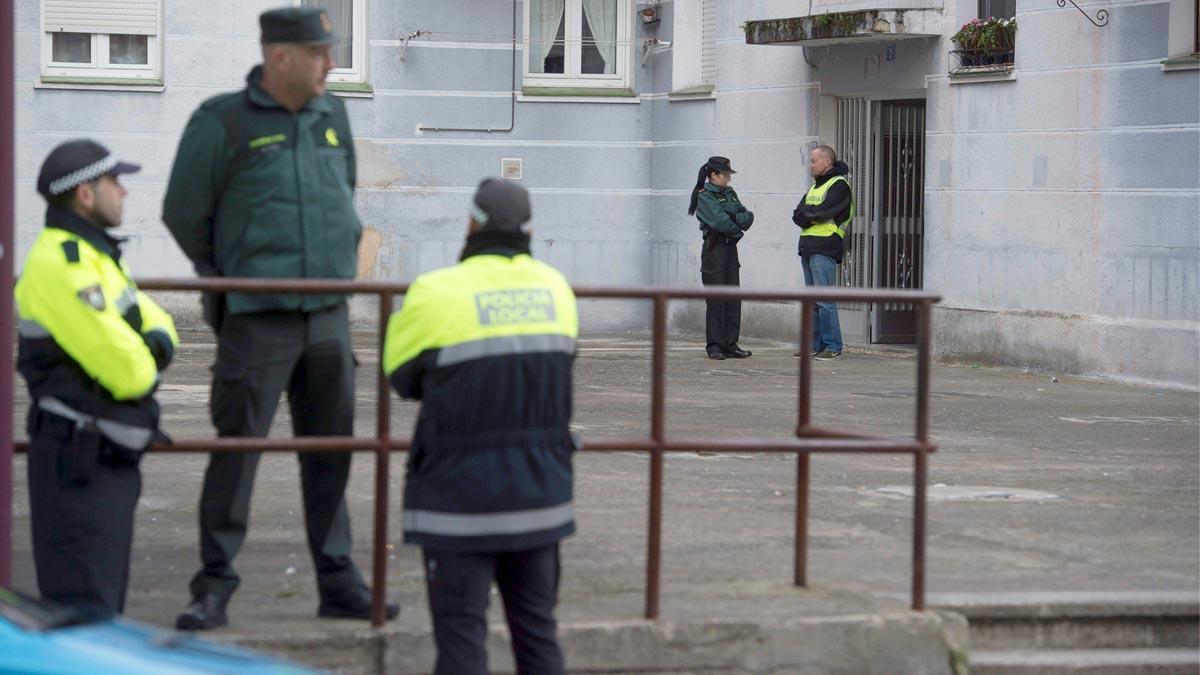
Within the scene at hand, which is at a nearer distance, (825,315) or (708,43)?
(825,315)

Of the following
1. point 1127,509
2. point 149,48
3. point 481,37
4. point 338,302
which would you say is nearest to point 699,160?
point 481,37

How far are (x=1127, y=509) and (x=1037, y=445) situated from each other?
2484 mm

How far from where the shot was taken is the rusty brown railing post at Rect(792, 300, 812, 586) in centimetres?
686

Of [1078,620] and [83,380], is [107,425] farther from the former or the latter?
[1078,620]

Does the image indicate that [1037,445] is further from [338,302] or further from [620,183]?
[620,183]

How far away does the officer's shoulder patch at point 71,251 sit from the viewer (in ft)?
18.5

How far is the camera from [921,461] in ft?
22.3

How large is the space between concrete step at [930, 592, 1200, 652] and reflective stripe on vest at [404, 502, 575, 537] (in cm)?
198

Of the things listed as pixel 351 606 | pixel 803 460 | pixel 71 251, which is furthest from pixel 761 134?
pixel 71 251

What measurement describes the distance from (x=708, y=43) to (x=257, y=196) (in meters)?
14.8

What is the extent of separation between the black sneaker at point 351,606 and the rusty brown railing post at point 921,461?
5.62 ft

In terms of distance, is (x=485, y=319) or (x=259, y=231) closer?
(x=485, y=319)

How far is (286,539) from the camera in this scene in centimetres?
803

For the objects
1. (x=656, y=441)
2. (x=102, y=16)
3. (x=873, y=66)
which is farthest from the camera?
(x=102, y=16)
